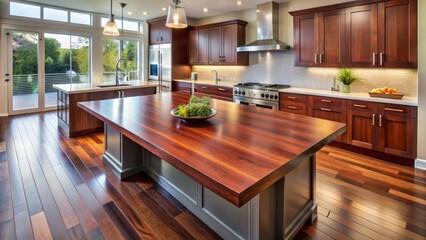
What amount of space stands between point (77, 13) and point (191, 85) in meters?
3.70

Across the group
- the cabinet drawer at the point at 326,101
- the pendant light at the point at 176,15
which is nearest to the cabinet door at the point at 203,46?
the cabinet drawer at the point at 326,101

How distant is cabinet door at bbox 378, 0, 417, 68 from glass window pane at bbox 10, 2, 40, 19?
737 centimetres

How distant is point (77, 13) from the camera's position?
691 cm

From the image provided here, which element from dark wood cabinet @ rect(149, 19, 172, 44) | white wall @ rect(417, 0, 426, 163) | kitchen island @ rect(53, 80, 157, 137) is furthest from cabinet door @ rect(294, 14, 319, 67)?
dark wood cabinet @ rect(149, 19, 172, 44)

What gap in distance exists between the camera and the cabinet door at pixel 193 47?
273 inches

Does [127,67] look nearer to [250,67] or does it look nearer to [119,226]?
[250,67]

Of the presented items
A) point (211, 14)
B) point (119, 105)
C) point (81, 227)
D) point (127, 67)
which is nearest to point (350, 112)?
point (119, 105)

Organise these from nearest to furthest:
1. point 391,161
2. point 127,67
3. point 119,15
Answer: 1. point 391,161
2. point 119,15
3. point 127,67

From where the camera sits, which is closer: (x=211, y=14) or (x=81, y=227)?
(x=81, y=227)

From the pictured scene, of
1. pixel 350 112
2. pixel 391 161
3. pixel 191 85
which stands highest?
pixel 191 85

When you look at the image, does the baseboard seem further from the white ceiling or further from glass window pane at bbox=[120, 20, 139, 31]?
glass window pane at bbox=[120, 20, 139, 31]

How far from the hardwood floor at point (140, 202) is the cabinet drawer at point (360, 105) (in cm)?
73

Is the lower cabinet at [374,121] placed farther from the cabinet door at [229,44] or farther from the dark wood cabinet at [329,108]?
the cabinet door at [229,44]

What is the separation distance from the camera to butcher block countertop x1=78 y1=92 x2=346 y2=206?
1189 millimetres
